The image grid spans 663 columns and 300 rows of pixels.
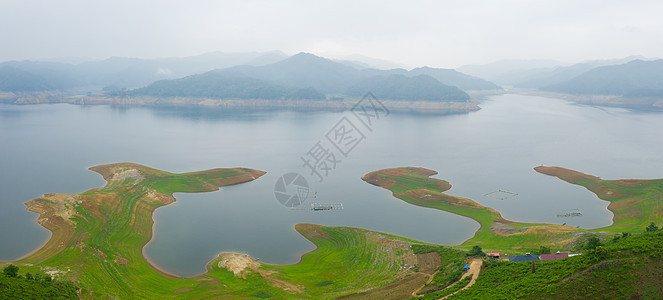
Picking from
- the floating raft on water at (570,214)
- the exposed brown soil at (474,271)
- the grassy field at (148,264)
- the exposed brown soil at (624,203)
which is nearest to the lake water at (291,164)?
the floating raft on water at (570,214)

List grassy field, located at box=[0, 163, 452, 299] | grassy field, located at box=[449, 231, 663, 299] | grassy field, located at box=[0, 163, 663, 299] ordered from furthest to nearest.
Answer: grassy field, located at box=[0, 163, 452, 299] → grassy field, located at box=[0, 163, 663, 299] → grassy field, located at box=[449, 231, 663, 299]

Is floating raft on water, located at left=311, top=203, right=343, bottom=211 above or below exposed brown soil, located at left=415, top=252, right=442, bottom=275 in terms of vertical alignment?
below

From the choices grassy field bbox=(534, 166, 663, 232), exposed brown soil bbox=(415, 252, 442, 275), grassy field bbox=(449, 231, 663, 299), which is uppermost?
grassy field bbox=(449, 231, 663, 299)

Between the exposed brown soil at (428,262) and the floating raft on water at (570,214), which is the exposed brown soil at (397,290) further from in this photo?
the floating raft on water at (570,214)

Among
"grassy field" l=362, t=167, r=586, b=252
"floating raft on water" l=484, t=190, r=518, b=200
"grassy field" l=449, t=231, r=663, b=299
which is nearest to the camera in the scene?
"grassy field" l=449, t=231, r=663, b=299

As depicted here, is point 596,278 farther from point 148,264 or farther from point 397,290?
point 148,264

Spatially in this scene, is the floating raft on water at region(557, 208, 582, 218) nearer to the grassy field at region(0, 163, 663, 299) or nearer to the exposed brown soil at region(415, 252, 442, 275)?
the grassy field at region(0, 163, 663, 299)

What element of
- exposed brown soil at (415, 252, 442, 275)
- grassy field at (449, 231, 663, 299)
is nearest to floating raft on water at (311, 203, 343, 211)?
exposed brown soil at (415, 252, 442, 275)

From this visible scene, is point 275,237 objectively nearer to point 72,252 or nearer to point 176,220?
point 176,220
